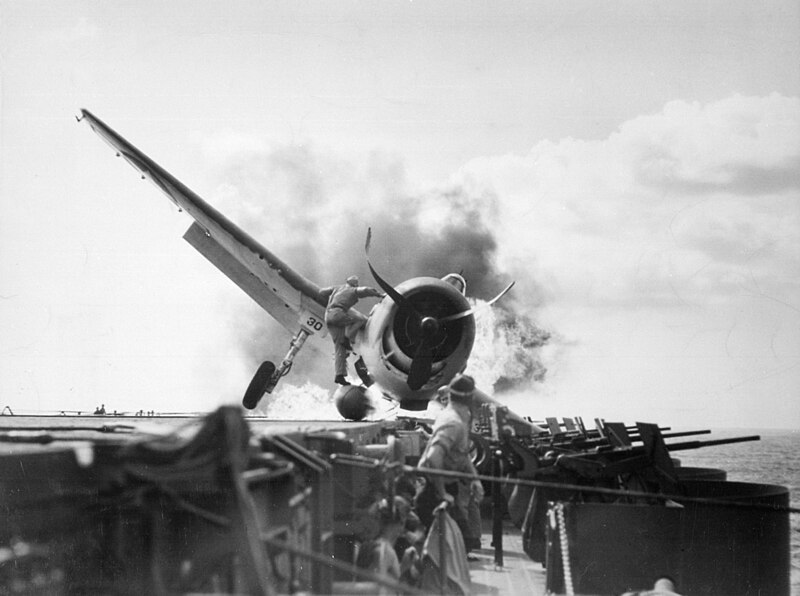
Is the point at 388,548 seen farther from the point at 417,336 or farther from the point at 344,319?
the point at 344,319

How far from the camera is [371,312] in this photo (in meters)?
12.8

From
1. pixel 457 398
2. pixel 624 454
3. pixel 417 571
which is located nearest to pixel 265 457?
pixel 417 571

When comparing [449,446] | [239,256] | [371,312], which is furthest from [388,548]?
[239,256]

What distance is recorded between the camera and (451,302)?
12.4 m

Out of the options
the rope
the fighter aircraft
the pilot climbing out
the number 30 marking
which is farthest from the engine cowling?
the rope

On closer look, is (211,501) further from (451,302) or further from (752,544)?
(451,302)

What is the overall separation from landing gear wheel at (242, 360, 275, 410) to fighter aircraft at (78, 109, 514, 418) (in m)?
0.02

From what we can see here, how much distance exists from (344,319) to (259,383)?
9.82 feet

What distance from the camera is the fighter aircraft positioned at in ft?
40.2

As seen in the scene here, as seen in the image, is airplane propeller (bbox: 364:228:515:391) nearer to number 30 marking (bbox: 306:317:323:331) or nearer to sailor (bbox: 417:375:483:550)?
number 30 marking (bbox: 306:317:323:331)

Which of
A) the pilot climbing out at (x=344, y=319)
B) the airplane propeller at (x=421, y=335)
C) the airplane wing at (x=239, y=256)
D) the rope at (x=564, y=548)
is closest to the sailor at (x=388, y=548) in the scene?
the rope at (x=564, y=548)

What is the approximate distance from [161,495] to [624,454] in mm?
5279

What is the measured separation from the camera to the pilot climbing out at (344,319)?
506 inches

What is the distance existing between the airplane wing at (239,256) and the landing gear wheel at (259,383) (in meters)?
1.24
